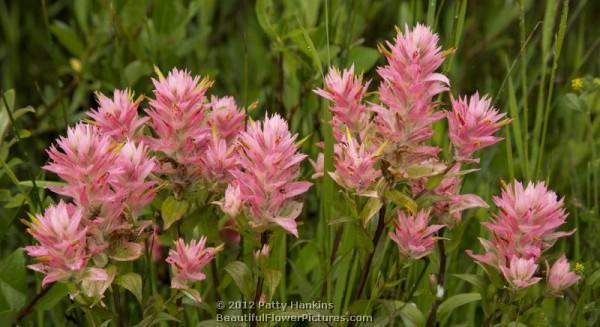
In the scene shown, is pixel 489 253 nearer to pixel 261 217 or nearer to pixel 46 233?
pixel 261 217

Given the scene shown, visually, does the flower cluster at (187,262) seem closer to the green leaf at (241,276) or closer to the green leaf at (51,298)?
the green leaf at (241,276)

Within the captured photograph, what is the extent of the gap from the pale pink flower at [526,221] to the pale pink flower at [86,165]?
600 millimetres

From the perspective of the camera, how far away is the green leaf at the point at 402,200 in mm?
1320

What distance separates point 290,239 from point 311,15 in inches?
28.0

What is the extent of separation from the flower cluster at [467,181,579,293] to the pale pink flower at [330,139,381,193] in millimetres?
218

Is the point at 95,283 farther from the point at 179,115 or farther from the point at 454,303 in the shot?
the point at 454,303

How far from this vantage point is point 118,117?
1.42m

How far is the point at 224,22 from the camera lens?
3543 mm

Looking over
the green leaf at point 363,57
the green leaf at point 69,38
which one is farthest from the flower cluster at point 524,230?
the green leaf at point 69,38

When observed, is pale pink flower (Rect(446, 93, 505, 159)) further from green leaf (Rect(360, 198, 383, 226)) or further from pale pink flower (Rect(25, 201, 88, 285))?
pale pink flower (Rect(25, 201, 88, 285))

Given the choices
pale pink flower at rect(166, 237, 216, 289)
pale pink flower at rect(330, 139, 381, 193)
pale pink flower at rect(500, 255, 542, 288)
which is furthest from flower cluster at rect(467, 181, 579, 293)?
pale pink flower at rect(166, 237, 216, 289)

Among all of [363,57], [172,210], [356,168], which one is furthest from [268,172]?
[363,57]

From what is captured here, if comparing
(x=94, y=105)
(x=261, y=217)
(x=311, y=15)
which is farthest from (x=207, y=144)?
(x=94, y=105)

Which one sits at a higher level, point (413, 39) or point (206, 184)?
point (413, 39)
